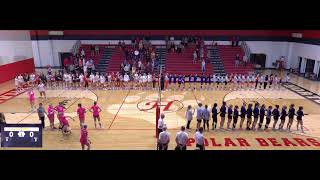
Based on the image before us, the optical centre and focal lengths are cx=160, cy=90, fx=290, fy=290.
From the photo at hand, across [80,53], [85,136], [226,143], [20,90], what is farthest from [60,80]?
[226,143]

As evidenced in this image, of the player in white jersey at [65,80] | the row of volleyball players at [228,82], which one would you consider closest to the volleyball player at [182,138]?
the row of volleyball players at [228,82]

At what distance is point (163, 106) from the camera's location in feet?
55.8

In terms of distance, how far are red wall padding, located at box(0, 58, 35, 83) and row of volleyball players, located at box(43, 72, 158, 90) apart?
4.89 metres

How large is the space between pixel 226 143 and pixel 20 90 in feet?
53.3

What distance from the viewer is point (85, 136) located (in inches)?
399

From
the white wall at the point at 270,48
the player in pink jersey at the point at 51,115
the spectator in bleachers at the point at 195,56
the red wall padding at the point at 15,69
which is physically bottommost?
the player in pink jersey at the point at 51,115

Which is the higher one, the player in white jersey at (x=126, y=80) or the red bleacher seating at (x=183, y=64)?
the red bleacher seating at (x=183, y=64)

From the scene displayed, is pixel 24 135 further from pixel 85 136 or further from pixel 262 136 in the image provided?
pixel 262 136

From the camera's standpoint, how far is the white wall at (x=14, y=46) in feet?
80.7

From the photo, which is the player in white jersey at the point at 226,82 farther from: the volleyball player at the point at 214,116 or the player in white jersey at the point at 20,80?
the player in white jersey at the point at 20,80

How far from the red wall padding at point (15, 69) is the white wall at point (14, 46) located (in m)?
0.37

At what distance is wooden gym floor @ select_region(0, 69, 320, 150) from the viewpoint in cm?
1184

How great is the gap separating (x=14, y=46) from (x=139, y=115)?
1705 cm

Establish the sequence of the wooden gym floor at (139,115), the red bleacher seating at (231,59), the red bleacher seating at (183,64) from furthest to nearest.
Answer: the red bleacher seating at (231,59)
the red bleacher seating at (183,64)
the wooden gym floor at (139,115)
